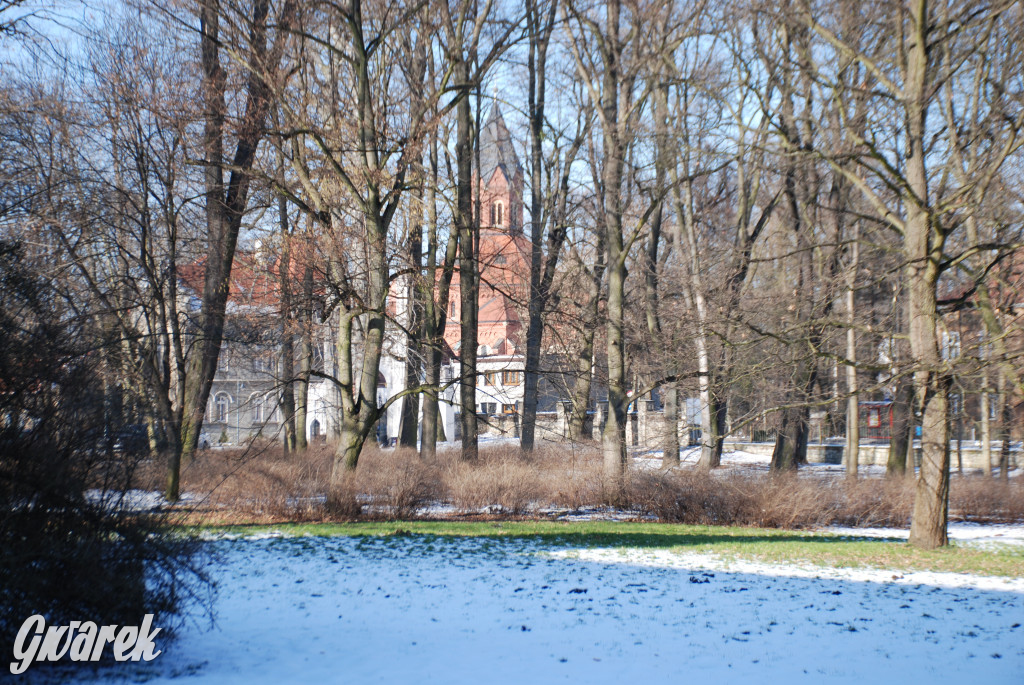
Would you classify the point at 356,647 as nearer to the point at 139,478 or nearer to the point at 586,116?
the point at 139,478

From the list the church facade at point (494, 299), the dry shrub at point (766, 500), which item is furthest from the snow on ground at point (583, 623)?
the dry shrub at point (766, 500)

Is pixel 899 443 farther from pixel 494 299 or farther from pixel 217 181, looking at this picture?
pixel 494 299

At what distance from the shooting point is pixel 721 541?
11.8 m

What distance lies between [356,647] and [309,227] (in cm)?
1138

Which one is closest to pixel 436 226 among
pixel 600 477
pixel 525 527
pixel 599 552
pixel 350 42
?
pixel 350 42

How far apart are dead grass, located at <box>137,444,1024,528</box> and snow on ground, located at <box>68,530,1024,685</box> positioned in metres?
4.17

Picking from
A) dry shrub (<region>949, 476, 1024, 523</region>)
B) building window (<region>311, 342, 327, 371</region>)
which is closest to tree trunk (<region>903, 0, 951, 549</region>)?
dry shrub (<region>949, 476, 1024, 523</region>)

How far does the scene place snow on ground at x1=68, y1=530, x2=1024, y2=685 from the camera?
5508mm

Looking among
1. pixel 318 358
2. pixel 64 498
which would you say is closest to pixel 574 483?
pixel 64 498

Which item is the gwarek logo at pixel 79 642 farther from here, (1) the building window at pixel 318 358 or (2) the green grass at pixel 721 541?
(1) the building window at pixel 318 358

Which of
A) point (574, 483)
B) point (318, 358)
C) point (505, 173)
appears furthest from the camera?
point (318, 358)

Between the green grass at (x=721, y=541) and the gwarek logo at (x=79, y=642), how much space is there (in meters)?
5.71

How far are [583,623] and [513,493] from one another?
29.3 ft

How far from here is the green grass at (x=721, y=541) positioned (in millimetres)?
10023
